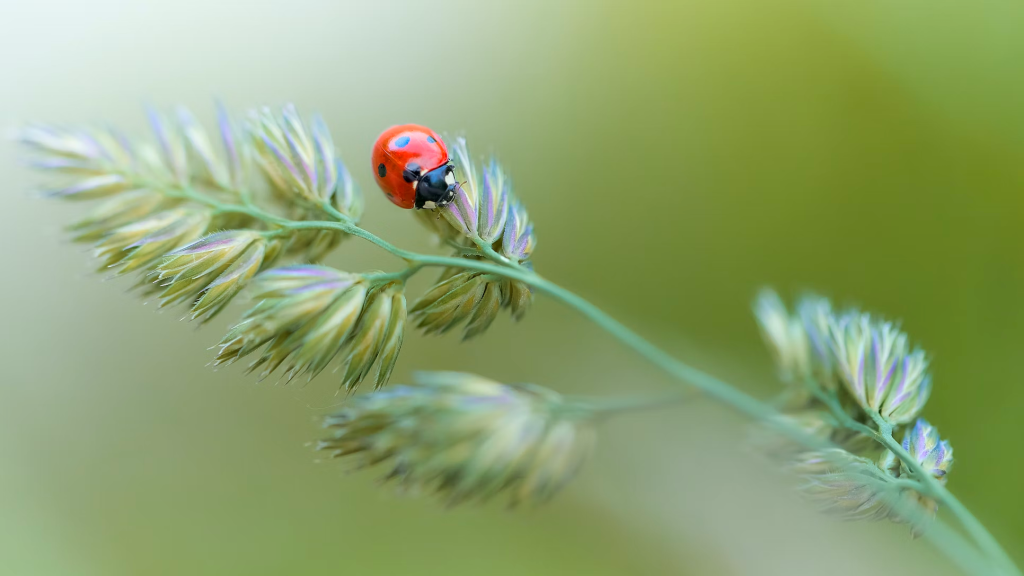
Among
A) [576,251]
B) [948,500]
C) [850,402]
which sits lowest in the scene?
[948,500]

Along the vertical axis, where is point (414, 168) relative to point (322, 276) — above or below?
above

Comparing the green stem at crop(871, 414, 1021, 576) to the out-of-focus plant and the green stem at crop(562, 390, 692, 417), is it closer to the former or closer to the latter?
the out-of-focus plant

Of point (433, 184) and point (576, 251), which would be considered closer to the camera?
point (433, 184)

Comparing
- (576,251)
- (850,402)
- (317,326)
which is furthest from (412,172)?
(576,251)

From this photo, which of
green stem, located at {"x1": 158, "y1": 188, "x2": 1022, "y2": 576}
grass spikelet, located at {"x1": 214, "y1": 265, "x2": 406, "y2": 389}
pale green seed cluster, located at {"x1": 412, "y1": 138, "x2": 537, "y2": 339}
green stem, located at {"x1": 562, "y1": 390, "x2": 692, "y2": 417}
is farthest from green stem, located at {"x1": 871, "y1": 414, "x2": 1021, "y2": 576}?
grass spikelet, located at {"x1": 214, "y1": 265, "x2": 406, "y2": 389}

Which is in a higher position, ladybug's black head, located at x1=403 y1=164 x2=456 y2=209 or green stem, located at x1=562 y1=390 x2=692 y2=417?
ladybug's black head, located at x1=403 y1=164 x2=456 y2=209

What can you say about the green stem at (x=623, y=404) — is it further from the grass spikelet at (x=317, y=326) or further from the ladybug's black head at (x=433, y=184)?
the ladybug's black head at (x=433, y=184)

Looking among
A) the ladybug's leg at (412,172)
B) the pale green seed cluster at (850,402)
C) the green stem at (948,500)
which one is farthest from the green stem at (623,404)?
the ladybug's leg at (412,172)

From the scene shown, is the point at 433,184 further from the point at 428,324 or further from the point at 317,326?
the point at 317,326
